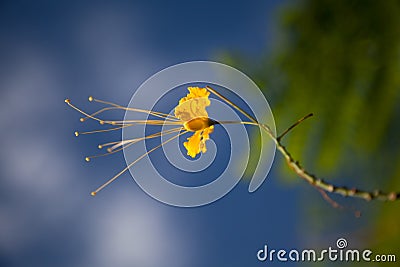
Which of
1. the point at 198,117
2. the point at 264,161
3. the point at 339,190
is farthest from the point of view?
the point at 264,161

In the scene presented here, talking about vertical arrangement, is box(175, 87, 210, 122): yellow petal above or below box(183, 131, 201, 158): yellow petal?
above

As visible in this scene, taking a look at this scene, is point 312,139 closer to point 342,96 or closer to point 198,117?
point 342,96

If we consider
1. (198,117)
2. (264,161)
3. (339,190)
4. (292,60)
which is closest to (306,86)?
(292,60)

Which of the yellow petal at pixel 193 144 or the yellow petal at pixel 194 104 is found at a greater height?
the yellow petal at pixel 194 104

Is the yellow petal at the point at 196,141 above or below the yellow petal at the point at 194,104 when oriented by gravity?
below

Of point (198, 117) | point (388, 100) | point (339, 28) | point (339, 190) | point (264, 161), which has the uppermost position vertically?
point (339, 28)

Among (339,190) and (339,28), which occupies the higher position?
(339,28)

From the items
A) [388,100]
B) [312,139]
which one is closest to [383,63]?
[388,100]

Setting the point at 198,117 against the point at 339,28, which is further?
the point at 339,28

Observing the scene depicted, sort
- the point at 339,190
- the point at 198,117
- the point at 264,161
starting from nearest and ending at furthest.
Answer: the point at 339,190, the point at 198,117, the point at 264,161

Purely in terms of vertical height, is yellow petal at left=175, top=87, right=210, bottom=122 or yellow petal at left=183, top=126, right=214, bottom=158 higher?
yellow petal at left=175, top=87, right=210, bottom=122
